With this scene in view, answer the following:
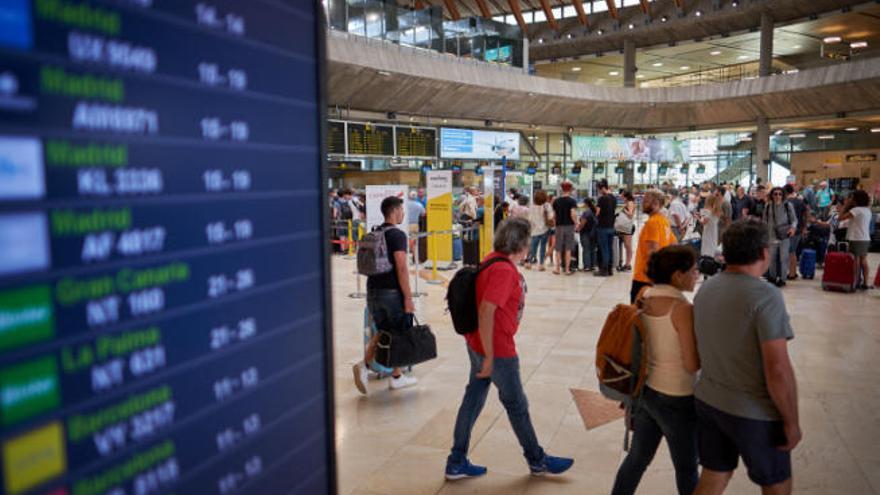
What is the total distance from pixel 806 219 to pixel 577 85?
14003 mm

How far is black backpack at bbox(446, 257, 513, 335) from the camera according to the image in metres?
3.46

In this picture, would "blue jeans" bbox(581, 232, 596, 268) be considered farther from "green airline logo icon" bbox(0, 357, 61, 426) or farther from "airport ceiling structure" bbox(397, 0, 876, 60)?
"airport ceiling structure" bbox(397, 0, 876, 60)

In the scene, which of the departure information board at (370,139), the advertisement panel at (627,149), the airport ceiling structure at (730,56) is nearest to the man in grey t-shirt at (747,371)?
the departure information board at (370,139)

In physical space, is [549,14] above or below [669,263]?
above

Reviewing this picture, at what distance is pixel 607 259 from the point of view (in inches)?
475

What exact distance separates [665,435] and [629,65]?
26.1 meters

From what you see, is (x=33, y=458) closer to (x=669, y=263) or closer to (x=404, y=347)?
(x=669, y=263)

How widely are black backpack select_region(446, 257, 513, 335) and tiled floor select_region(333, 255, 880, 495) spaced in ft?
3.47

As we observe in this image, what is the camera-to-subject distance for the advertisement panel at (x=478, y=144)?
19.8 meters

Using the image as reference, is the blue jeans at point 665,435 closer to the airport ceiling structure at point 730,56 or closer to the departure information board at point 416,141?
the departure information board at point 416,141

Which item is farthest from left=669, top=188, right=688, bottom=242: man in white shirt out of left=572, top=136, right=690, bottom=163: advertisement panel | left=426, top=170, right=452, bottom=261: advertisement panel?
left=572, top=136, right=690, bottom=163: advertisement panel

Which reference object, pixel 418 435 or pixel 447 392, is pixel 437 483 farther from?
pixel 447 392

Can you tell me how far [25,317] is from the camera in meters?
0.89

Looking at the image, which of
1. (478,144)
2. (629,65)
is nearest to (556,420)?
(478,144)
